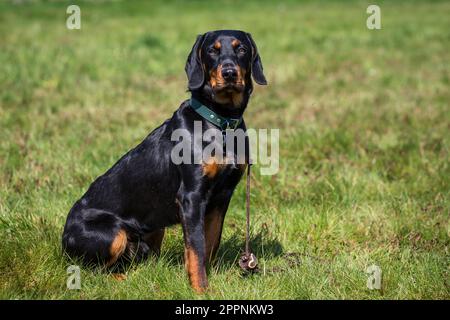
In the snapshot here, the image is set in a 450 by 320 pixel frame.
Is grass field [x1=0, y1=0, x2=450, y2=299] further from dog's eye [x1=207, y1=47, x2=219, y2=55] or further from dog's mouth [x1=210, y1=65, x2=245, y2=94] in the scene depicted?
dog's eye [x1=207, y1=47, x2=219, y2=55]

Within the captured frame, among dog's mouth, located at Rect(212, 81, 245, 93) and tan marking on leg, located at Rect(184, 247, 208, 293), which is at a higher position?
dog's mouth, located at Rect(212, 81, 245, 93)

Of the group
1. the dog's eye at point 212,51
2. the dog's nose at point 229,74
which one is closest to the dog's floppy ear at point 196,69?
the dog's eye at point 212,51

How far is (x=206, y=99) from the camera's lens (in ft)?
13.3

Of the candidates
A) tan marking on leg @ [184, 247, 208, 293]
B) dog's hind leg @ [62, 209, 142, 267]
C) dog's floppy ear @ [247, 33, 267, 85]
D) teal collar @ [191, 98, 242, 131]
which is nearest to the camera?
tan marking on leg @ [184, 247, 208, 293]

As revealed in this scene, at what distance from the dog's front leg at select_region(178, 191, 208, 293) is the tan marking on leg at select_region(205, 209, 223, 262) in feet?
0.98

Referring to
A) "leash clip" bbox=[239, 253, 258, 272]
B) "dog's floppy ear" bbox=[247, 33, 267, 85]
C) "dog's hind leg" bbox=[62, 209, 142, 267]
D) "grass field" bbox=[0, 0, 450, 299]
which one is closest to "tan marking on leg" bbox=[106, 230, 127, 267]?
"dog's hind leg" bbox=[62, 209, 142, 267]

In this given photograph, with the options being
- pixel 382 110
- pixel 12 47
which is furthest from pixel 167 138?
pixel 12 47

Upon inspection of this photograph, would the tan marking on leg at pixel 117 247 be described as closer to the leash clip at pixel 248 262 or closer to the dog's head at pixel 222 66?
the leash clip at pixel 248 262

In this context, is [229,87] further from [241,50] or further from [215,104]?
[241,50]

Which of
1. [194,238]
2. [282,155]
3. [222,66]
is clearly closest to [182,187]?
[194,238]

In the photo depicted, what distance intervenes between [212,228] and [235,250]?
20.8 inches

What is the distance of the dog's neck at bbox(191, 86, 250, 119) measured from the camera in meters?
4.02

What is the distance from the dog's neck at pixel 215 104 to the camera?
4.02 m
